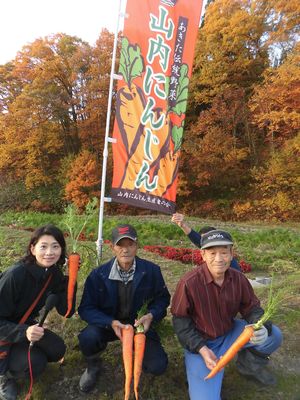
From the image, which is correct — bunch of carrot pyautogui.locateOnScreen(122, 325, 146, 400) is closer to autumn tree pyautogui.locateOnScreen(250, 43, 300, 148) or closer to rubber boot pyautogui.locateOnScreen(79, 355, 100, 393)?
rubber boot pyautogui.locateOnScreen(79, 355, 100, 393)

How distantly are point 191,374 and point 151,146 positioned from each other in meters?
3.08

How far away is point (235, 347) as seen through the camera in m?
2.36

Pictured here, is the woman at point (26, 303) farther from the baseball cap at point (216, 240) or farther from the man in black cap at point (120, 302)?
the baseball cap at point (216, 240)

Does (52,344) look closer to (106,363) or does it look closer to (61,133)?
(106,363)

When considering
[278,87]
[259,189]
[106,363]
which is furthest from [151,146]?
[259,189]

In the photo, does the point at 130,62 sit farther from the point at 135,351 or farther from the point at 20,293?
the point at 135,351

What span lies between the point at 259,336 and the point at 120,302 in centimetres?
114

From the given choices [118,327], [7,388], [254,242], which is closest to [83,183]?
[254,242]

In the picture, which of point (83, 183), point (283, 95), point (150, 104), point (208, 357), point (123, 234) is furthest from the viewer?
point (83, 183)

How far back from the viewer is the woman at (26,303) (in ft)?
8.52

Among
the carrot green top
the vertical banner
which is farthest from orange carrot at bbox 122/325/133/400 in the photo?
the carrot green top

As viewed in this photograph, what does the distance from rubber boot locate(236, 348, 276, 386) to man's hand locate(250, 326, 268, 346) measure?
254 mm

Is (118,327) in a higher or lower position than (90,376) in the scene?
higher

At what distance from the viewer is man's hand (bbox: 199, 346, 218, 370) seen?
2.42m
